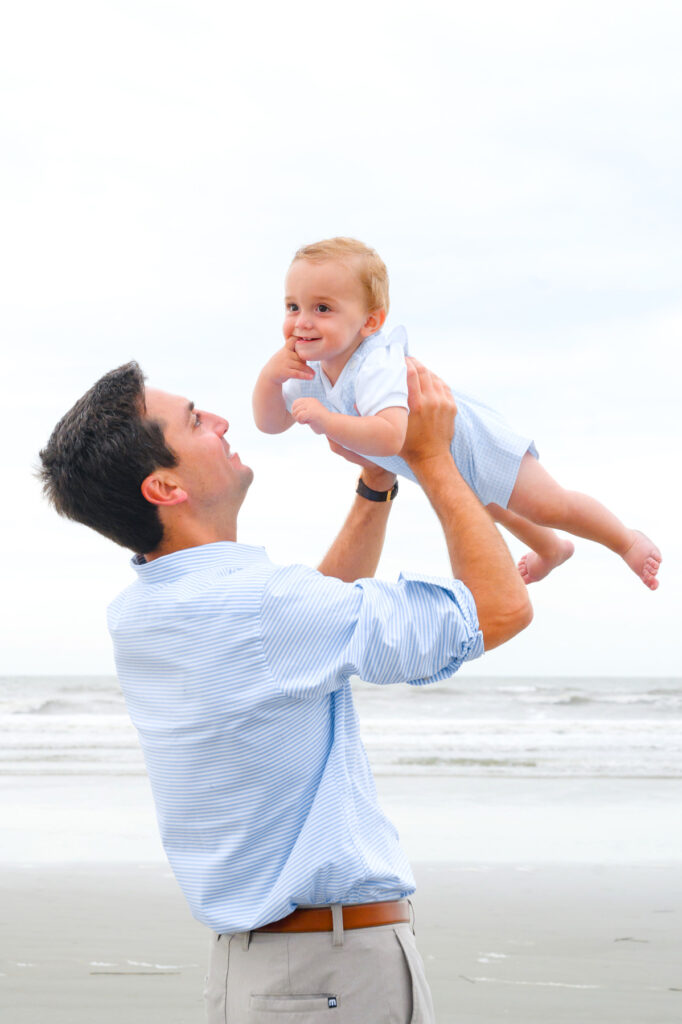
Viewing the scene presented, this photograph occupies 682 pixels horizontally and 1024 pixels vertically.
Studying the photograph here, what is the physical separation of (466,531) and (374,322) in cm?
93

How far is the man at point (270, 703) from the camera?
174 cm

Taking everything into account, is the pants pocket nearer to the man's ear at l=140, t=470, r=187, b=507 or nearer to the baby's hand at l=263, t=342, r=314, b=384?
the man's ear at l=140, t=470, r=187, b=507

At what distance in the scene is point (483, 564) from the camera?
1880 millimetres

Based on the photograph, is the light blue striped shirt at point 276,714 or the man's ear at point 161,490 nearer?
the light blue striped shirt at point 276,714

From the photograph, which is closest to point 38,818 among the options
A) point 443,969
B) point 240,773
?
point 443,969

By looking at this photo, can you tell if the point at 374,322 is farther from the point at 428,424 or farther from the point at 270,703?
the point at 270,703

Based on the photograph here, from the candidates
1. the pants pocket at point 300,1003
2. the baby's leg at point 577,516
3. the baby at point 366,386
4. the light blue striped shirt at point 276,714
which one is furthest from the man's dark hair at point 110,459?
the baby's leg at point 577,516

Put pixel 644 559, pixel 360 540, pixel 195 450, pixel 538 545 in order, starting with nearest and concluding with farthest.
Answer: pixel 195 450, pixel 360 540, pixel 644 559, pixel 538 545

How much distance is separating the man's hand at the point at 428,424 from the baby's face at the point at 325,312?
323mm

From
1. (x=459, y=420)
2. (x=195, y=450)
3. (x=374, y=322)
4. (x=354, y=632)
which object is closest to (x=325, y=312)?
(x=374, y=322)

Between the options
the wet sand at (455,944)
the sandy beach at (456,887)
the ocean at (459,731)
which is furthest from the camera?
the ocean at (459,731)

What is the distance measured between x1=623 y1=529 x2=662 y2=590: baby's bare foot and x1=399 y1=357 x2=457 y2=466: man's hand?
2.60 ft

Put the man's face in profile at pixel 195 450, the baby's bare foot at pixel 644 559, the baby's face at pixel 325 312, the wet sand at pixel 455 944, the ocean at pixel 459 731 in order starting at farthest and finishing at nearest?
the ocean at pixel 459 731
the wet sand at pixel 455 944
the baby's bare foot at pixel 644 559
the baby's face at pixel 325 312
the man's face in profile at pixel 195 450

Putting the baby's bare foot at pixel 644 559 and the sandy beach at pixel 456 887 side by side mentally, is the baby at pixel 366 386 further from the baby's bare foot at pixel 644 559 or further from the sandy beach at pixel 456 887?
the sandy beach at pixel 456 887
